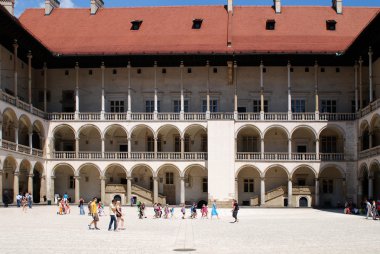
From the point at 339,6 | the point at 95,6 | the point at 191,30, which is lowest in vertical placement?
the point at 191,30

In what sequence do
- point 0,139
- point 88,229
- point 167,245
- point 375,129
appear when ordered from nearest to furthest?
point 167,245, point 88,229, point 0,139, point 375,129

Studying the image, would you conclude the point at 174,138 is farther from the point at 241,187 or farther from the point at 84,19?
the point at 84,19

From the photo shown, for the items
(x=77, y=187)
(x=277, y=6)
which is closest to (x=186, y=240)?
(x=77, y=187)

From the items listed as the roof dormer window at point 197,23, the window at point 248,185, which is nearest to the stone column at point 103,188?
the window at point 248,185

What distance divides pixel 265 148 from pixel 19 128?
19.0m

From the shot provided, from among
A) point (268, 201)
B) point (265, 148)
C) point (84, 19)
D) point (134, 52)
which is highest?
point (84, 19)

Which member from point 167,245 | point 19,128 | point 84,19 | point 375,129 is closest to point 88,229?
point 167,245

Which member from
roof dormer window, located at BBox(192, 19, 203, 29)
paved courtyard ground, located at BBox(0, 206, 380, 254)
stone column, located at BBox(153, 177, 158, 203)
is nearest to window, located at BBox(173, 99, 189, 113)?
stone column, located at BBox(153, 177, 158, 203)

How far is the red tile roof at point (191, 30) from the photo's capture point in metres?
48.7

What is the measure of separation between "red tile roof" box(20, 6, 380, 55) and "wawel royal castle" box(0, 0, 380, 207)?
163mm

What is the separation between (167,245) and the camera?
1875 centimetres

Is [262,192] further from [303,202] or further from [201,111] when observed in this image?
[201,111]

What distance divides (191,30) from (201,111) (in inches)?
267

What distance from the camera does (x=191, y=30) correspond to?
51.8 metres
